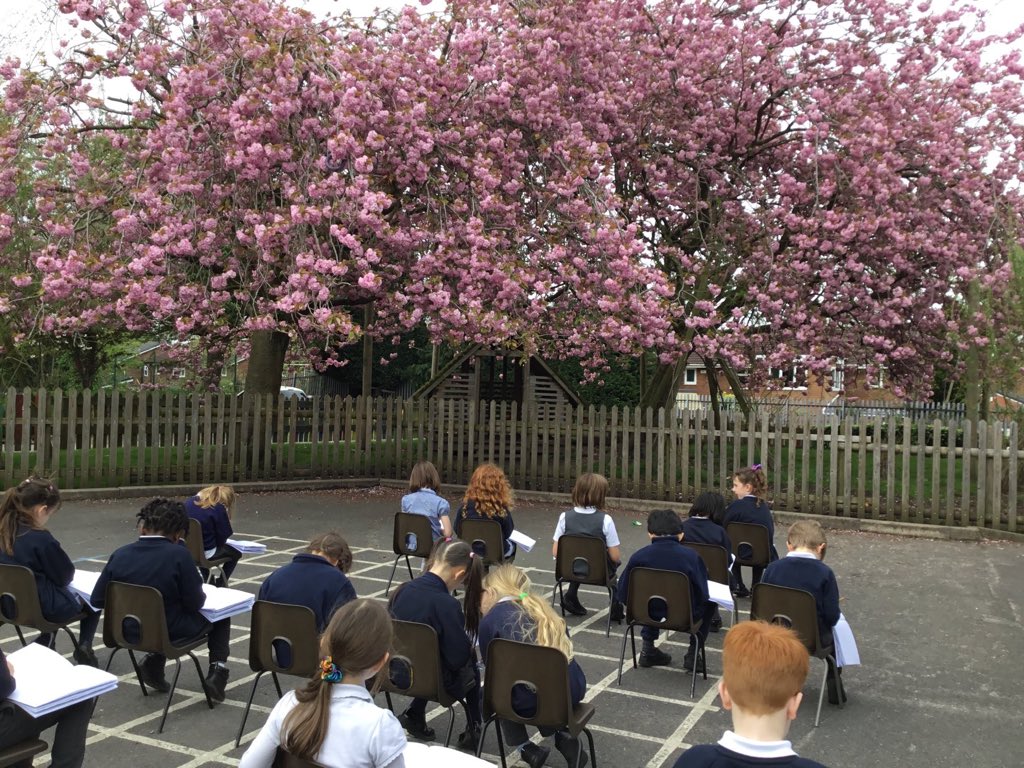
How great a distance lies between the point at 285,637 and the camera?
14.4ft

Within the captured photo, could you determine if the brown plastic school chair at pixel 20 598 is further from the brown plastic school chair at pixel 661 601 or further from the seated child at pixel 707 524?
the seated child at pixel 707 524

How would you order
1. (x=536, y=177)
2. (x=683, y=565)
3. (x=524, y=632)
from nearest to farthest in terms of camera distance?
1. (x=524, y=632)
2. (x=683, y=565)
3. (x=536, y=177)

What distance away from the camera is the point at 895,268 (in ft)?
50.8

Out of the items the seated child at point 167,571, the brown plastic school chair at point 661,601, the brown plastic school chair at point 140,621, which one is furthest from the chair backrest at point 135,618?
the brown plastic school chair at point 661,601

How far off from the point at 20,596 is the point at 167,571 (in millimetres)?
940

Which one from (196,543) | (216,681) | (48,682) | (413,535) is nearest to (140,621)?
(216,681)

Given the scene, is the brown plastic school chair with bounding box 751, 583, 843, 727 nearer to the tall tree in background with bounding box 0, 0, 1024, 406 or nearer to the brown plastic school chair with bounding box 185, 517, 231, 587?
the brown plastic school chair with bounding box 185, 517, 231, 587

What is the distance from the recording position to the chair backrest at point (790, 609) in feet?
16.6

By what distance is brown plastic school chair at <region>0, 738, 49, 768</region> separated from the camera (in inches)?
130

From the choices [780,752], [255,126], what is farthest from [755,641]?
[255,126]

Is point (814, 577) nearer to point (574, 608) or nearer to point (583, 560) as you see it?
point (583, 560)

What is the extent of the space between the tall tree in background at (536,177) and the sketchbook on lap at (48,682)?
7831 millimetres

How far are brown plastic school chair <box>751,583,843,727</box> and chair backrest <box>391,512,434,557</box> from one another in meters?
3.18

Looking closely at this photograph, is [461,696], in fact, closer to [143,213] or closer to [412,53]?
[143,213]
